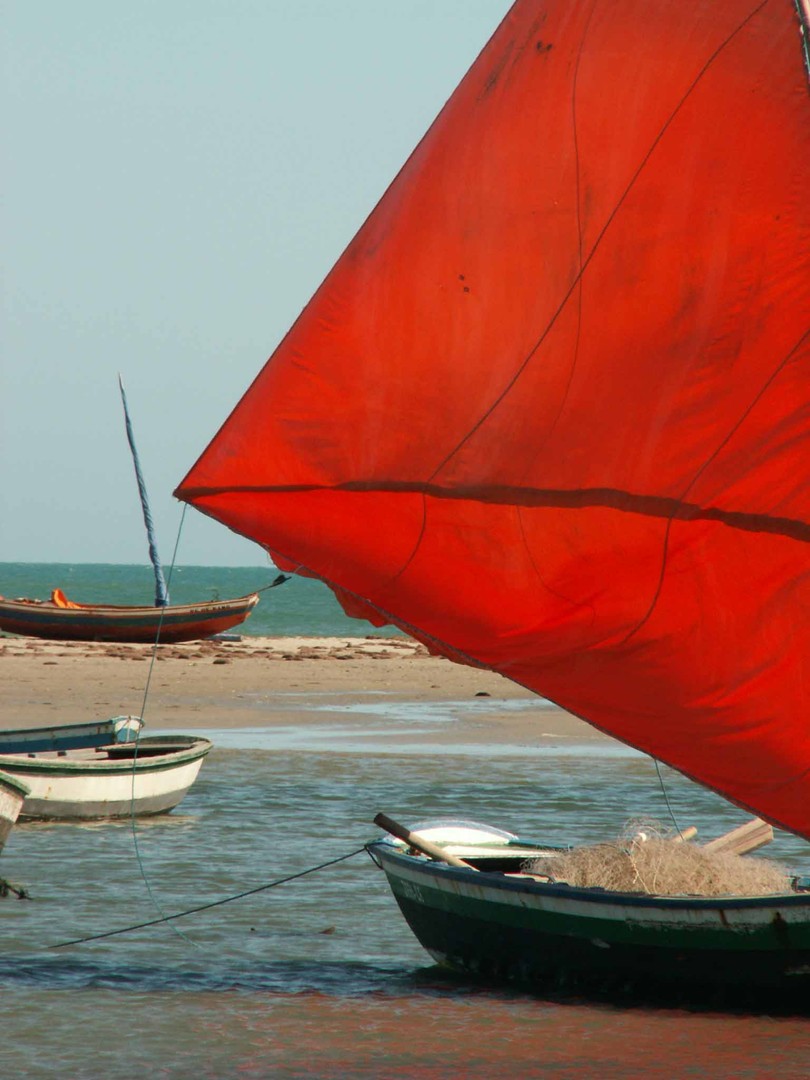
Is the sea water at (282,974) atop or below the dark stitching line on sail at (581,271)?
below

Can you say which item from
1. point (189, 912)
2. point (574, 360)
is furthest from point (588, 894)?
point (189, 912)

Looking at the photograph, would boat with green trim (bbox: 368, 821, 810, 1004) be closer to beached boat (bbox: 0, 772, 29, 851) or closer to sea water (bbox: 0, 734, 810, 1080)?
sea water (bbox: 0, 734, 810, 1080)

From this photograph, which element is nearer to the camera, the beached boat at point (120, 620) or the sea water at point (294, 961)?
the sea water at point (294, 961)

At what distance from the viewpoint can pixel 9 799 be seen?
14.8 m

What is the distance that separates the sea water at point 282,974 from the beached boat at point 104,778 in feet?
0.80

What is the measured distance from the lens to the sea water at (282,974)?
1066 cm

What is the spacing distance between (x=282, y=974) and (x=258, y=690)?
22.7 m

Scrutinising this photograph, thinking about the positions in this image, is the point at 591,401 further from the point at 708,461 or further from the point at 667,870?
the point at 667,870

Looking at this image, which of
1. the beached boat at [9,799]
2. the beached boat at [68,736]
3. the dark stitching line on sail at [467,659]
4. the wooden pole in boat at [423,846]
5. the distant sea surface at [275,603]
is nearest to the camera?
the dark stitching line on sail at [467,659]

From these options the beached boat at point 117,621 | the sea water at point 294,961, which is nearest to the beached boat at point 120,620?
the beached boat at point 117,621

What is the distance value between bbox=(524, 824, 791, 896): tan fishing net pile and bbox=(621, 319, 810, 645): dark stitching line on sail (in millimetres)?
2096

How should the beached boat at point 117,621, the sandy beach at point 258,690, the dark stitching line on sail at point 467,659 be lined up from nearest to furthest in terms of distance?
the dark stitching line on sail at point 467,659
the sandy beach at point 258,690
the beached boat at point 117,621

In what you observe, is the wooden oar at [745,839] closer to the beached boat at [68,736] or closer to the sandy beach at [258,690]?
the beached boat at [68,736]

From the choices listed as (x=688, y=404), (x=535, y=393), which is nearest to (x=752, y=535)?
(x=688, y=404)
